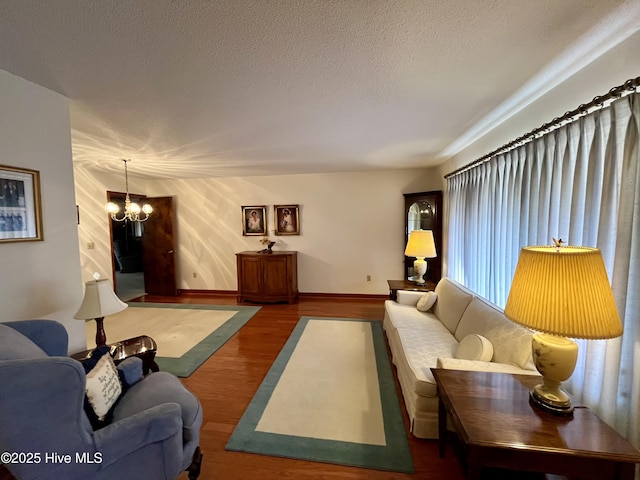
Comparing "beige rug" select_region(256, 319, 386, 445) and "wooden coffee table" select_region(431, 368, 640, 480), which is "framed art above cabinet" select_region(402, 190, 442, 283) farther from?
"wooden coffee table" select_region(431, 368, 640, 480)

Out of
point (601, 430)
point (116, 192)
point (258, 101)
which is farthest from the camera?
point (116, 192)

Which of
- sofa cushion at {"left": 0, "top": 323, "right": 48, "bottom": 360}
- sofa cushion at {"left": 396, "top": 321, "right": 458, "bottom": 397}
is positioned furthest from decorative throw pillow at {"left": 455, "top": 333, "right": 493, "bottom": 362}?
sofa cushion at {"left": 0, "top": 323, "right": 48, "bottom": 360}

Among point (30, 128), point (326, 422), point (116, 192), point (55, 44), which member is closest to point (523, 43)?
point (55, 44)

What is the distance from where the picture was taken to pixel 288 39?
1377mm

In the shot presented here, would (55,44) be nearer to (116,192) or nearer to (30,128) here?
(30,128)

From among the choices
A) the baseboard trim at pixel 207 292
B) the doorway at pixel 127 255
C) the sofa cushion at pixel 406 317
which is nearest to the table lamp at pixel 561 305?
the sofa cushion at pixel 406 317

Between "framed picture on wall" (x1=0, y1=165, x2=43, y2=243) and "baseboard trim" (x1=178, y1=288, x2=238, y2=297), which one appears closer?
"framed picture on wall" (x1=0, y1=165, x2=43, y2=243)

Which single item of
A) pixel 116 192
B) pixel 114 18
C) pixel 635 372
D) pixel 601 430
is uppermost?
pixel 114 18

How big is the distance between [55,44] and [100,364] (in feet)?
5.67

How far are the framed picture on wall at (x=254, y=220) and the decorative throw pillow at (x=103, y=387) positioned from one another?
3.88 metres

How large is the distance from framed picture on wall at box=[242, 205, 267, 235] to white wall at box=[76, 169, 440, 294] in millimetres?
129

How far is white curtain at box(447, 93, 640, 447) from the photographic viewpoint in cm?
124

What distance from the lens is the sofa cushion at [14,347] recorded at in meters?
1.19

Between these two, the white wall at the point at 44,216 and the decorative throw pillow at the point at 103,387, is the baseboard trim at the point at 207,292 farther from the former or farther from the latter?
the decorative throw pillow at the point at 103,387
